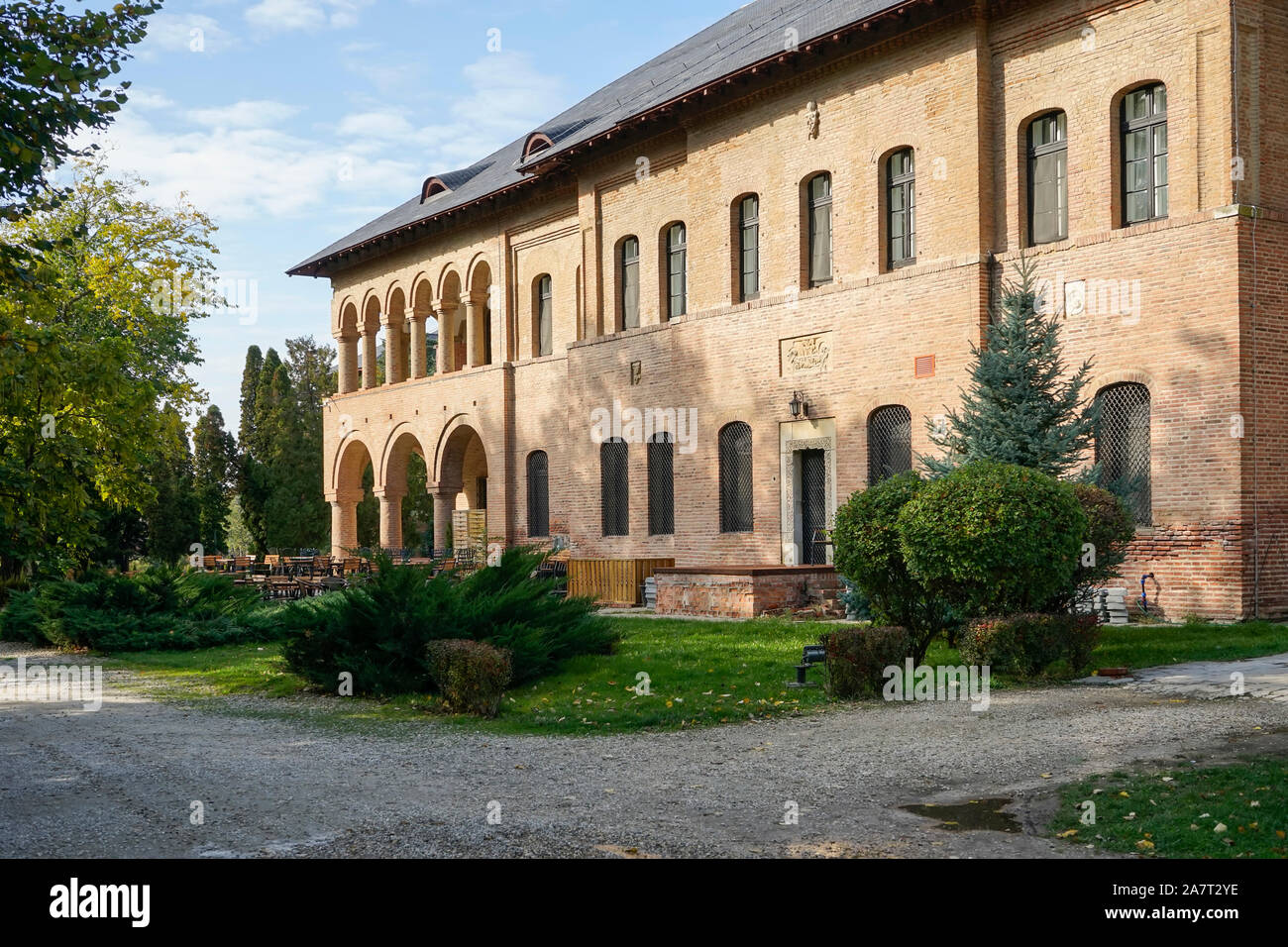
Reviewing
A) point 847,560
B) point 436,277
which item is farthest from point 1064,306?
point 436,277

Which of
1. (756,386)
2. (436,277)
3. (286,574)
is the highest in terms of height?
(436,277)

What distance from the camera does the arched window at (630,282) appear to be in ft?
88.8

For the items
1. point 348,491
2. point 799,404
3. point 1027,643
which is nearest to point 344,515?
point 348,491

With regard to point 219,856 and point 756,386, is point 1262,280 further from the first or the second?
point 219,856

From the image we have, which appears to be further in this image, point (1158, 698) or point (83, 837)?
point (1158, 698)

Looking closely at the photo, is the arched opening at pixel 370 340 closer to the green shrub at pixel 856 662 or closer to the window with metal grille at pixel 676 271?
the window with metal grille at pixel 676 271

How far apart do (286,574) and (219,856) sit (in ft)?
75.2

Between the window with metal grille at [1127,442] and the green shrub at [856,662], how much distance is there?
7.18 m

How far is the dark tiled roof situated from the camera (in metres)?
22.6

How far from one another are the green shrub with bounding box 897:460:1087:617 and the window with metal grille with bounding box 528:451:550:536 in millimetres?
19285

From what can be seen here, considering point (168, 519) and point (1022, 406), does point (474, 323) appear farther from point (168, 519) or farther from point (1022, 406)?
point (1022, 406)

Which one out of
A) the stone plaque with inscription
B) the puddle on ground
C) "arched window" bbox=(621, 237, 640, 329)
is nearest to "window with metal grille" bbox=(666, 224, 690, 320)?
"arched window" bbox=(621, 237, 640, 329)

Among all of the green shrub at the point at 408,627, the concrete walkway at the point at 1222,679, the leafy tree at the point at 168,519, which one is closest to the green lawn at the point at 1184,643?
the concrete walkway at the point at 1222,679

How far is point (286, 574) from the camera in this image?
27.9 m
